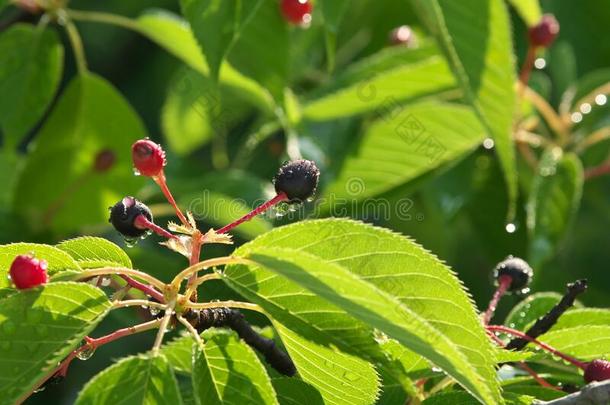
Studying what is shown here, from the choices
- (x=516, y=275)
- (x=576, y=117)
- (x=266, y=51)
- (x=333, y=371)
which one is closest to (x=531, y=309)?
(x=516, y=275)

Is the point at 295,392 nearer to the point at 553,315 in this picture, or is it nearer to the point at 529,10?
the point at 553,315

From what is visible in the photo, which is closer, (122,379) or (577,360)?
(122,379)

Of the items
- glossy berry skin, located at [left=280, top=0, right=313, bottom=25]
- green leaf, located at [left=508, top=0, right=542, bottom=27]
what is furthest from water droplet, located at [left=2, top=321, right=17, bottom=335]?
green leaf, located at [left=508, top=0, right=542, bottom=27]

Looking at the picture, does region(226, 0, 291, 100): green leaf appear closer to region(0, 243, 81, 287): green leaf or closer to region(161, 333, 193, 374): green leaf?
region(161, 333, 193, 374): green leaf

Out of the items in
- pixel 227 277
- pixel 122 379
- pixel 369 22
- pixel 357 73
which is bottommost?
pixel 122 379

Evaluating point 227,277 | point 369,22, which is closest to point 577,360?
point 227,277

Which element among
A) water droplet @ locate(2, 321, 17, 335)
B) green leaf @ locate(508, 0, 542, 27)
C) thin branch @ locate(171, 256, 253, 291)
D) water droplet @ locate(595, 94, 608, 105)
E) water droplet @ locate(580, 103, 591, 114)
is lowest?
water droplet @ locate(2, 321, 17, 335)

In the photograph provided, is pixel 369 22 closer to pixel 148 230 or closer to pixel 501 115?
pixel 501 115
